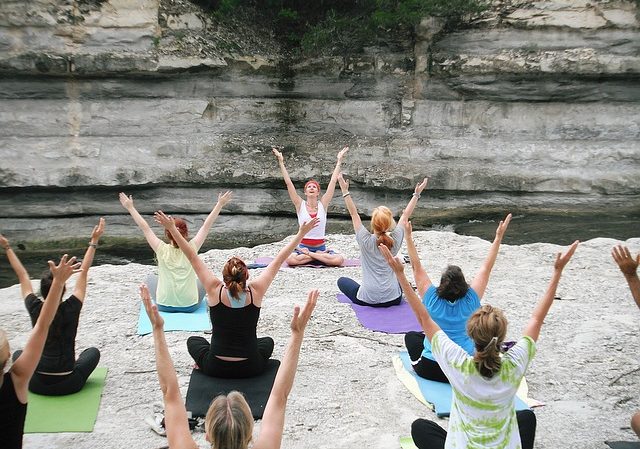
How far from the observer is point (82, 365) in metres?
5.90

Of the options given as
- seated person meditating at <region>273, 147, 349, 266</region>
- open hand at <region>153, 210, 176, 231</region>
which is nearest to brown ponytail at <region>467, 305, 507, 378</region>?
open hand at <region>153, 210, 176, 231</region>

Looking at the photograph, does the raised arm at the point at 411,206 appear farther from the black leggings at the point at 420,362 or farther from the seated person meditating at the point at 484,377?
the seated person meditating at the point at 484,377

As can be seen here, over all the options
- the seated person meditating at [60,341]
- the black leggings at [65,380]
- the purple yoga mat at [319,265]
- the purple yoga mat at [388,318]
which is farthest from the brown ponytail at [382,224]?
the black leggings at [65,380]

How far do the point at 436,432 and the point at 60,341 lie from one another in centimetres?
290

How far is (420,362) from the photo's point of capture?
620cm

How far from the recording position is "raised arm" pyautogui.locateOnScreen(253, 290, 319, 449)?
11.1 ft

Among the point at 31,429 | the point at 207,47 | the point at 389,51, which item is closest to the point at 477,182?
the point at 389,51

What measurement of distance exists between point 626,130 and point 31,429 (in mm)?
16008

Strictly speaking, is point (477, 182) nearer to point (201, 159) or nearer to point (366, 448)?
point (201, 159)

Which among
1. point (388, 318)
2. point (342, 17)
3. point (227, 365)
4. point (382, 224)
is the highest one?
point (342, 17)

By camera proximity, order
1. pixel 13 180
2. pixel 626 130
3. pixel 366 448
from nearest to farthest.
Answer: pixel 366 448 → pixel 13 180 → pixel 626 130

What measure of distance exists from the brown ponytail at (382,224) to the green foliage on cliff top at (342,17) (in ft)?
34.2

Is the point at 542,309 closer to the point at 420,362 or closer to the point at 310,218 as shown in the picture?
the point at 420,362

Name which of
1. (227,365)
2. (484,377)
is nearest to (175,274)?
(227,365)
